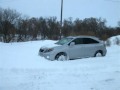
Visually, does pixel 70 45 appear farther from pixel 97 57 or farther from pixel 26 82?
pixel 26 82

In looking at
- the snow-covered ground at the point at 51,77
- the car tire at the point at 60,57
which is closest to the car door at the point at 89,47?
the car tire at the point at 60,57

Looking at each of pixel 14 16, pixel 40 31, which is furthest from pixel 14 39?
pixel 40 31

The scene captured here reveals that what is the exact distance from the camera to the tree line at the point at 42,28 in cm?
4031

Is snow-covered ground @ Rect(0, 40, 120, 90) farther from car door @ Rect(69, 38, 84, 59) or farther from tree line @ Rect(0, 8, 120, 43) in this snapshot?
tree line @ Rect(0, 8, 120, 43)

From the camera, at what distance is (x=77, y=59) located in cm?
1440

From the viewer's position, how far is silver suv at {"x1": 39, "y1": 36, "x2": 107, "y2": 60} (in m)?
13.4

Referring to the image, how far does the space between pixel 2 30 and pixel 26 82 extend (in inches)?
1310

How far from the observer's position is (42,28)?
53.1 meters

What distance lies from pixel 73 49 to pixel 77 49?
31 centimetres

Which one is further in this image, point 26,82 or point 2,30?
point 2,30

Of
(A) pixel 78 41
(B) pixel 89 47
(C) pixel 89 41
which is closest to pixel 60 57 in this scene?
(A) pixel 78 41

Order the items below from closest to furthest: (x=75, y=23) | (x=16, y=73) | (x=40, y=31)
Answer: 1. (x=16, y=73)
2. (x=40, y=31)
3. (x=75, y=23)

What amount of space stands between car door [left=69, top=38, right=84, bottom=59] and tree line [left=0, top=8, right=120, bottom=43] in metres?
19.6

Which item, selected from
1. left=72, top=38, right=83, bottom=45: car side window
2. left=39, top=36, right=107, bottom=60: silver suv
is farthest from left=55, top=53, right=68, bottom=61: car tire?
left=72, top=38, right=83, bottom=45: car side window
